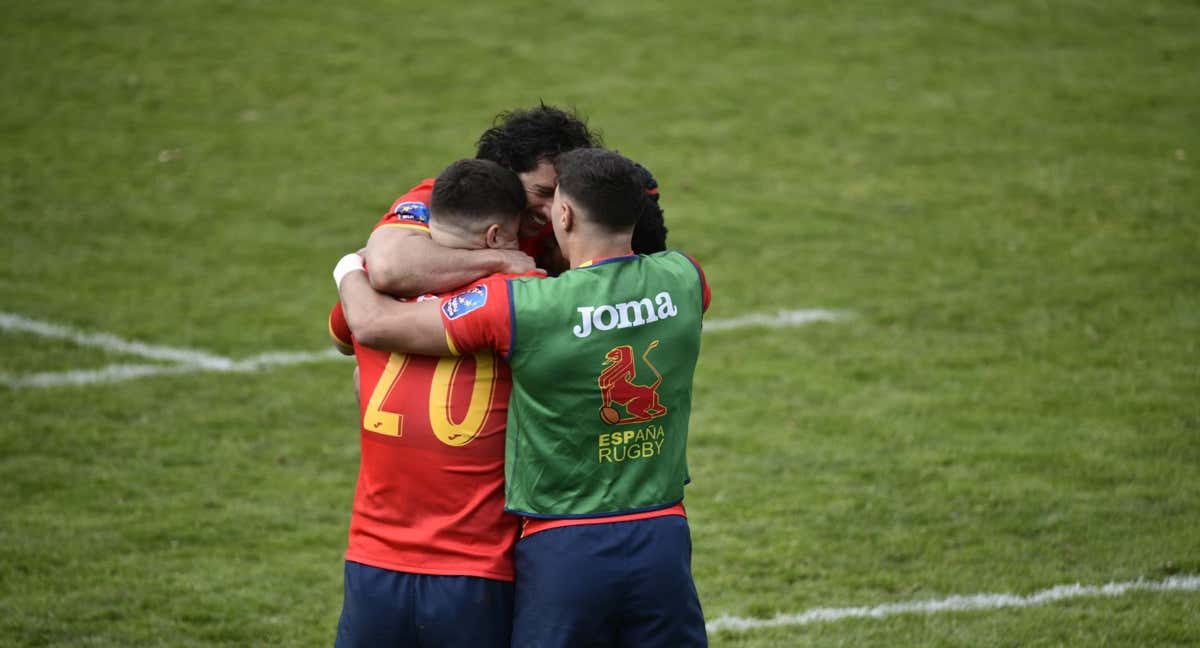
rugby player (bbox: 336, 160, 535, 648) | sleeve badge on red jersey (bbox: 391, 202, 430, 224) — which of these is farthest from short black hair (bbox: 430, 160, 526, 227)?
sleeve badge on red jersey (bbox: 391, 202, 430, 224)

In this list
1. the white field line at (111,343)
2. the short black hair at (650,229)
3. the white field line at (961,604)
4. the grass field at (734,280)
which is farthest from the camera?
the white field line at (111,343)

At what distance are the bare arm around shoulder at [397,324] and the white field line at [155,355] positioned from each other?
5.87m

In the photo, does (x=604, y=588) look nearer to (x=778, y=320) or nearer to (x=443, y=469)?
(x=443, y=469)

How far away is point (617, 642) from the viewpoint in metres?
3.63

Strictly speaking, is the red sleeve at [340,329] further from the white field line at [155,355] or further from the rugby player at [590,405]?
the white field line at [155,355]

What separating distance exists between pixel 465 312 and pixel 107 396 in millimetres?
5934

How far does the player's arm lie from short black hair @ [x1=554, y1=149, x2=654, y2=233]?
47 cm

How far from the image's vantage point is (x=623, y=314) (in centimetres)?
355

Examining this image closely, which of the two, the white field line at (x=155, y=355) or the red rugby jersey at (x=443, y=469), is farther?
the white field line at (x=155, y=355)

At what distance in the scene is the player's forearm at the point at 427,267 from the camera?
12.1ft

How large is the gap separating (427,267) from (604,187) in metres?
0.53

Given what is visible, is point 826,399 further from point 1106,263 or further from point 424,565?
point 424,565

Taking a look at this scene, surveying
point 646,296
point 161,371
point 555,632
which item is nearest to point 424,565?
point 555,632

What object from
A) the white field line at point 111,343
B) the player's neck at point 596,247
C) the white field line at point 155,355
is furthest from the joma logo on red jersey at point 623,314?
the white field line at point 111,343
